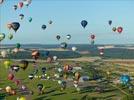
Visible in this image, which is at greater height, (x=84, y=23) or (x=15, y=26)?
(x=15, y=26)

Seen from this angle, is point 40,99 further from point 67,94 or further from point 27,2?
point 27,2

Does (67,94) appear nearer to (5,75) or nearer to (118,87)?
(118,87)

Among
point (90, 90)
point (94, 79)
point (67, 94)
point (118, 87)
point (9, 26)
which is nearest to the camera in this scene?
point (9, 26)

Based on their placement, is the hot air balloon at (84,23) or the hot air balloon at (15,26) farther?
the hot air balloon at (84,23)

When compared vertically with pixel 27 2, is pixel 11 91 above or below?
below

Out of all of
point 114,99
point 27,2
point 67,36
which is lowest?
point 114,99

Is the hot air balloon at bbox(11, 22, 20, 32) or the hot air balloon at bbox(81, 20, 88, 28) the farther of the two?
the hot air balloon at bbox(81, 20, 88, 28)

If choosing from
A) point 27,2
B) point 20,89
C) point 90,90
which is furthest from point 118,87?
point 27,2

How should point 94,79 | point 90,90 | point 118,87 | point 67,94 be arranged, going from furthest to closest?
point 94,79 < point 118,87 < point 90,90 < point 67,94

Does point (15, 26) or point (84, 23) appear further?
point (84, 23)

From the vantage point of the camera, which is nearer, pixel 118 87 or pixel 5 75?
pixel 118 87
